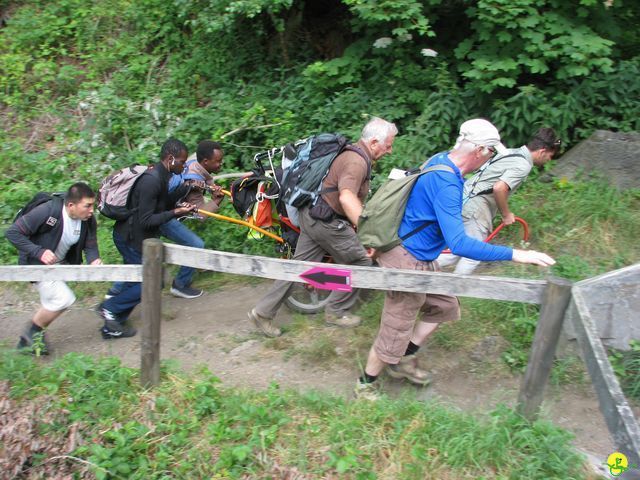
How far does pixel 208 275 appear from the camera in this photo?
629 cm

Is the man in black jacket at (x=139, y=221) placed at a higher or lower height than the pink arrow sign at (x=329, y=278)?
lower

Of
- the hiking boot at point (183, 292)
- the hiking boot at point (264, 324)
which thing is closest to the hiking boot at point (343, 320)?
the hiking boot at point (264, 324)

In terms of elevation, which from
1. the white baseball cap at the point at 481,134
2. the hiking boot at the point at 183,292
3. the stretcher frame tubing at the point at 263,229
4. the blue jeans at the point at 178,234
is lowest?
the hiking boot at the point at 183,292

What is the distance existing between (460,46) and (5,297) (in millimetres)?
5589

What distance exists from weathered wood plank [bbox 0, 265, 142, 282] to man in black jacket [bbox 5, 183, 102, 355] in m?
0.30

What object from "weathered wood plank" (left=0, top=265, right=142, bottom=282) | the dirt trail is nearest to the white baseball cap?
the dirt trail

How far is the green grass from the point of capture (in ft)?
10.9

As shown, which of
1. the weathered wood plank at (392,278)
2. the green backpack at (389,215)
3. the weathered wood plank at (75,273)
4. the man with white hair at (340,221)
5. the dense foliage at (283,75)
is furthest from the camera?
the dense foliage at (283,75)

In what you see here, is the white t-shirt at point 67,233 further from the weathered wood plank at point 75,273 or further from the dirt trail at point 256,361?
the dirt trail at point 256,361

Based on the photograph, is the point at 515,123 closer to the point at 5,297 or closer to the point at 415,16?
the point at 415,16

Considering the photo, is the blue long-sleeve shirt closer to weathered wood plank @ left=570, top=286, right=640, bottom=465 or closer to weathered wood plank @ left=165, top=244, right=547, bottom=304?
weathered wood plank @ left=165, top=244, right=547, bottom=304

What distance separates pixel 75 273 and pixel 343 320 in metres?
2.18

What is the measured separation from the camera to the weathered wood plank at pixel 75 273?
12.7 ft

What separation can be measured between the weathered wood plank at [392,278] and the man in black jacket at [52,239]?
3.92 feet
